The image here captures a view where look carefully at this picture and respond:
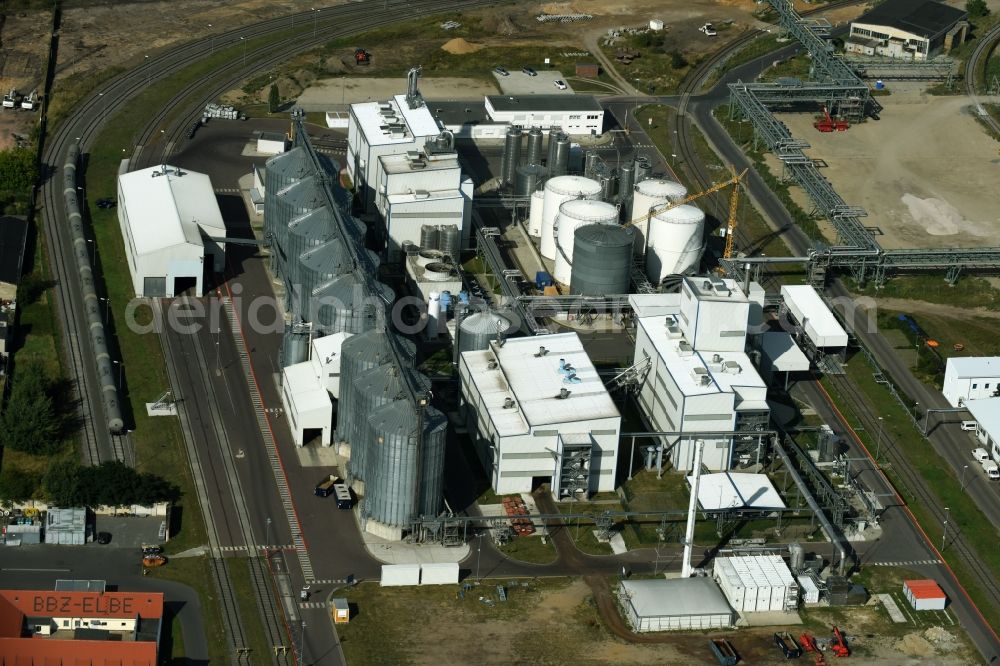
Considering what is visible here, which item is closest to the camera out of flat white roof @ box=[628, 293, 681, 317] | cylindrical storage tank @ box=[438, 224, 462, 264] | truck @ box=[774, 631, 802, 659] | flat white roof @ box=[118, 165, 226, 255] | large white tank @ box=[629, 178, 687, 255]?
truck @ box=[774, 631, 802, 659]

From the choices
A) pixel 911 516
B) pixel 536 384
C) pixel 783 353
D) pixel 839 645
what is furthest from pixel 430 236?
pixel 839 645

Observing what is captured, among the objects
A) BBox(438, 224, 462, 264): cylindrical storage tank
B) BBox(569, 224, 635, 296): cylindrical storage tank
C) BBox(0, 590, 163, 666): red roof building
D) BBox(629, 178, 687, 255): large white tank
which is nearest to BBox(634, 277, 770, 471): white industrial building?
BBox(569, 224, 635, 296): cylindrical storage tank

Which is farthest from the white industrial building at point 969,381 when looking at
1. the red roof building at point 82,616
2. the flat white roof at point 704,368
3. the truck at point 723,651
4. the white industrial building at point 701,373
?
the red roof building at point 82,616

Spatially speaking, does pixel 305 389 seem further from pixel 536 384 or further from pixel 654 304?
pixel 654 304

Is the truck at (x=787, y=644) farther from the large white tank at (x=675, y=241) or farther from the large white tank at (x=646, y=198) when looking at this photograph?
the large white tank at (x=646, y=198)

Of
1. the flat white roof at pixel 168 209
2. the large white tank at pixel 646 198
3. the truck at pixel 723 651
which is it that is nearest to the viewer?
the truck at pixel 723 651

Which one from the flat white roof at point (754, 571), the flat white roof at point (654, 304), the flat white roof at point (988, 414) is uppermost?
Answer: the flat white roof at point (654, 304)

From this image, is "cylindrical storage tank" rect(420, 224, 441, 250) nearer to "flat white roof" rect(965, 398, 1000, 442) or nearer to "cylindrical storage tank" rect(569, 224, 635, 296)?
"cylindrical storage tank" rect(569, 224, 635, 296)
